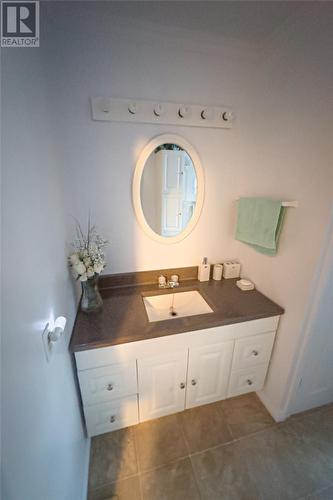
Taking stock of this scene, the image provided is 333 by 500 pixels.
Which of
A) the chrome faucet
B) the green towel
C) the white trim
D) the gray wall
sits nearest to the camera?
the gray wall

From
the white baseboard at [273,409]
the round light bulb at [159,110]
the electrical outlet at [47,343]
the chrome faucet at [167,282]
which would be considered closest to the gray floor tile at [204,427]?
the white baseboard at [273,409]

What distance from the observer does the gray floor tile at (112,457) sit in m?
1.02

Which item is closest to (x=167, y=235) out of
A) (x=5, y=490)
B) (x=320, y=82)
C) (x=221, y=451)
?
(x=320, y=82)

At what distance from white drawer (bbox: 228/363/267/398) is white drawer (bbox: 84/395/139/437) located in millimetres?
655

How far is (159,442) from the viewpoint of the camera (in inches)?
45.6

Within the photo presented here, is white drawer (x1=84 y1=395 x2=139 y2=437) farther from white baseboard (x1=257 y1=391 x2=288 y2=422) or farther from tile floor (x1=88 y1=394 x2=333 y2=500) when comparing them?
white baseboard (x1=257 y1=391 x2=288 y2=422)

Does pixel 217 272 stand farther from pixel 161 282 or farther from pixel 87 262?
pixel 87 262

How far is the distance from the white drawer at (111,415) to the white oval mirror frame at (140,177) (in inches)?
39.6

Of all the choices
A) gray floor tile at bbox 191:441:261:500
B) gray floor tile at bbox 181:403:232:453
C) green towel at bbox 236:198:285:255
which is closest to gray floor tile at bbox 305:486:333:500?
gray floor tile at bbox 191:441:261:500

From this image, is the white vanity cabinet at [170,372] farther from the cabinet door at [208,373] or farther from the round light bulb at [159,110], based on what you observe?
the round light bulb at [159,110]

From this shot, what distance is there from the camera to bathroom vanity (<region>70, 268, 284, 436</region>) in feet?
3.25

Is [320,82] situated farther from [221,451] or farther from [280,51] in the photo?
[221,451]

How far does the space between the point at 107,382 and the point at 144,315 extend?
1.28 feet

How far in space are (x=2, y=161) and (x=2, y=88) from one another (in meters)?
0.21
